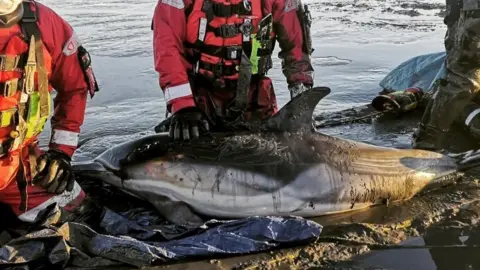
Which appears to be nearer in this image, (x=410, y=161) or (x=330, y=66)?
(x=410, y=161)

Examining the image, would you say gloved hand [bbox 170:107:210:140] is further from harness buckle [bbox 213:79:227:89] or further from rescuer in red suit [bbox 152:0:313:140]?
harness buckle [bbox 213:79:227:89]

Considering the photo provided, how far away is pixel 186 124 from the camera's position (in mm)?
4629

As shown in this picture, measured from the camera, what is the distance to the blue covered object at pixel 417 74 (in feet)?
24.4

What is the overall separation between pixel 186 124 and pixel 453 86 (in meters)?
2.78

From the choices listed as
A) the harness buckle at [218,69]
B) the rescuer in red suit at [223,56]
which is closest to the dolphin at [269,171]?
the rescuer in red suit at [223,56]

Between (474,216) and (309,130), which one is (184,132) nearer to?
(309,130)

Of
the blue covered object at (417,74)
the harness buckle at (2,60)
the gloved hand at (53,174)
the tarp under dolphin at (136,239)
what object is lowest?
the blue covered object at (417,74)

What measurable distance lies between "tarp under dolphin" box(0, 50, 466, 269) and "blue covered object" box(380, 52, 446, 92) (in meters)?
4.22

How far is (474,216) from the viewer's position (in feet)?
14.0

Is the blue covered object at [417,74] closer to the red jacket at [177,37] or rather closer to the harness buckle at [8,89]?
the red jacket at [177,37]

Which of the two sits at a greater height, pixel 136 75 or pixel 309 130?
pixel 309 130

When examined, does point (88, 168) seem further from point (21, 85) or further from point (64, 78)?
point (21, 85)

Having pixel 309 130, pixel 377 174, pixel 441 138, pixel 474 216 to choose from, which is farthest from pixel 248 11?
pixel 474 216

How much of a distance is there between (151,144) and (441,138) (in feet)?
9.53
